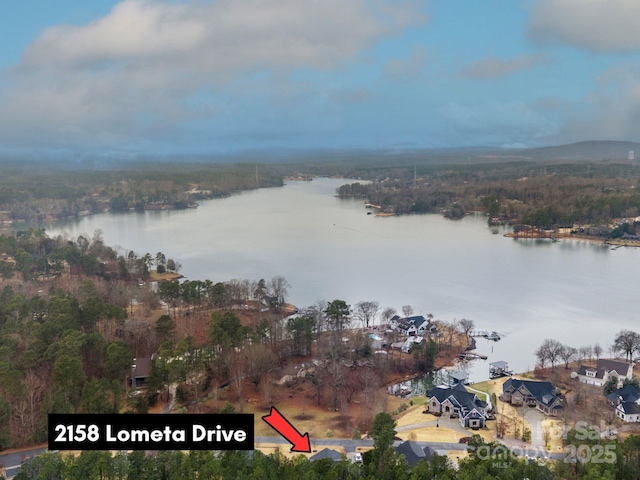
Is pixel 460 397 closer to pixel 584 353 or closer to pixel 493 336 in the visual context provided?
pixel 584 353

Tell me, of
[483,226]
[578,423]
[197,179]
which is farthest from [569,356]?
[197,179]

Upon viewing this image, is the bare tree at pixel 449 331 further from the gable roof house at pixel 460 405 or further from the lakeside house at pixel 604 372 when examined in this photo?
the gable roof house at pixel 460 405

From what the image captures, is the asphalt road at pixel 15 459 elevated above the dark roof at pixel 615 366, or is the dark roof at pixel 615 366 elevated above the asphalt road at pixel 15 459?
the dark roof at pixel 615 366

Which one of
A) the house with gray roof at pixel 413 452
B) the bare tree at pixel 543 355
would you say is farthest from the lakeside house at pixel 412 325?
the house with gray roof at pixel 413 452

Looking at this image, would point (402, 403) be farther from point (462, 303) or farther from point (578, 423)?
point (462, 303)

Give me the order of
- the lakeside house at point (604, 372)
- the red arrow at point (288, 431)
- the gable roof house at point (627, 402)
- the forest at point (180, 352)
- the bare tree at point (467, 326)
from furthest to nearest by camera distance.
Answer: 1. the bare tree at point (467, 326)
2. the lakeside house at point (604, 372)
3. the gable roof house at point (627, 402)
4. the forest at point (180, 352)
5. the red arrow at point (288, 431)

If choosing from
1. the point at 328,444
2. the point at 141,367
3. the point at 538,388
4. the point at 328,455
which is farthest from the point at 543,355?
the point at 141,367
